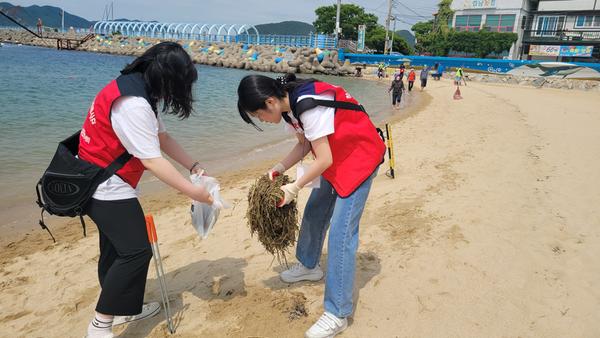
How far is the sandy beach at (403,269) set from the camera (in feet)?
9.40

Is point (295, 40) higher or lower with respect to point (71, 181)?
higher

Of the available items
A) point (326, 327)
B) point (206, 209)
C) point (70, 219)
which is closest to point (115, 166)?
point (206, 209)

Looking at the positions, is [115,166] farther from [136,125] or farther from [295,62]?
[295,62]

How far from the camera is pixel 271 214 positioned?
9.01 feet

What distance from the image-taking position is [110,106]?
6.73ft

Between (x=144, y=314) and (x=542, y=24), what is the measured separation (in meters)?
61.2

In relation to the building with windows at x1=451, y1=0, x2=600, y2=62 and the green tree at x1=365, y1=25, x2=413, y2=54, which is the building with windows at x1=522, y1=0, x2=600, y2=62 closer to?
the building with windows at x1=451, y1=0, x2=600, y2=62

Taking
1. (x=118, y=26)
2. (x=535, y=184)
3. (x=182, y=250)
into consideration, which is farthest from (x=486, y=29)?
(x=118, y=26)

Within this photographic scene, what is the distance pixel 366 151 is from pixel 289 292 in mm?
1376

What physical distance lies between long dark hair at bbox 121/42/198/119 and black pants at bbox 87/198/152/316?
2.01 feet

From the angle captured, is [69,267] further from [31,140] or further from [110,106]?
[31,140]

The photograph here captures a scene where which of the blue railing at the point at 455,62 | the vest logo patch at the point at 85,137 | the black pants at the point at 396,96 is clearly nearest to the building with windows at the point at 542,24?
the blue railing at the point at 455,62

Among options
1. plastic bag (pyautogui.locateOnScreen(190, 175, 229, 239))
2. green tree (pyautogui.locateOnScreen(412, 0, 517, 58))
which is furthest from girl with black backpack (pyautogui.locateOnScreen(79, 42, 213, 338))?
green tree (pyautogui.locateOnScreen(412, 0, 517, 58))

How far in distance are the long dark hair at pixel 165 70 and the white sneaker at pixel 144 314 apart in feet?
5.20
